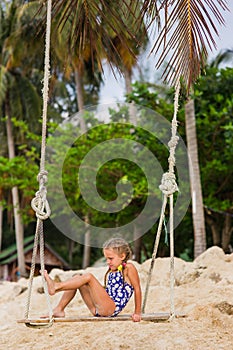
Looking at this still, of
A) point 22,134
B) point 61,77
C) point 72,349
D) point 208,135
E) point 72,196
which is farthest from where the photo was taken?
point 61,77

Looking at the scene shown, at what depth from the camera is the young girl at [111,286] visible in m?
4.02

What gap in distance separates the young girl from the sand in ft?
0.70

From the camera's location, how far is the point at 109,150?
→ 1354 cm

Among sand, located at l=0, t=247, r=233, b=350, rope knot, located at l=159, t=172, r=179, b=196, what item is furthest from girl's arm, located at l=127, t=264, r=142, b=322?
rope knot, located at l=159, t=172, r=179, b=196

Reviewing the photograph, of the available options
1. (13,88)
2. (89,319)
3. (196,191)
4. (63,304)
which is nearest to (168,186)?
(89,319)

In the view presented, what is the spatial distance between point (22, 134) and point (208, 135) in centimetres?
973

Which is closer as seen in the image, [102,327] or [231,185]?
[102,327]

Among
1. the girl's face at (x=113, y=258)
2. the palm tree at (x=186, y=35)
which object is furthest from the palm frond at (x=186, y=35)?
the girl's face at (x=113, y=258)

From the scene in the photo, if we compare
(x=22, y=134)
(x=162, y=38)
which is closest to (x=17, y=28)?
(x=22, y=134)

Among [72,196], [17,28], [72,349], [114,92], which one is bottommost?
[72,349]

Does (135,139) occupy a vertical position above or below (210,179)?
above

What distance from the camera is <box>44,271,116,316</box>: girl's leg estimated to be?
399cm

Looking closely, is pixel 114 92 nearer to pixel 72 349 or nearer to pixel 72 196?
pixel 72 196

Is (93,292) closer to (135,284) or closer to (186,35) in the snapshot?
(135,284)
